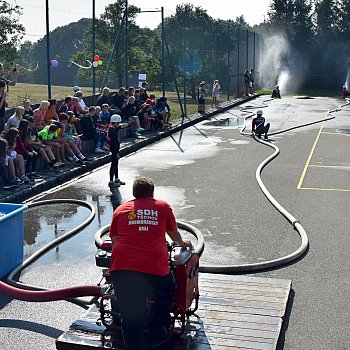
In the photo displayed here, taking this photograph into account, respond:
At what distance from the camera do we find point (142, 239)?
576 cm

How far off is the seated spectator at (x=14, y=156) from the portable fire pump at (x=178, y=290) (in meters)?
7.27

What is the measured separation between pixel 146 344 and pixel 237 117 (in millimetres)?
25856

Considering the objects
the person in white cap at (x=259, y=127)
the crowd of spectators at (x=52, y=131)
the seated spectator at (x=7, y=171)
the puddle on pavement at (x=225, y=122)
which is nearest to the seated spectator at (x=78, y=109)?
the crowd of spectators at (x=52, y=131)

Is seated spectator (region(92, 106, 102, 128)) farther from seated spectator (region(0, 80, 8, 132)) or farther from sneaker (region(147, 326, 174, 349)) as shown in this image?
sneaker (region(147, 326, 174, 349))

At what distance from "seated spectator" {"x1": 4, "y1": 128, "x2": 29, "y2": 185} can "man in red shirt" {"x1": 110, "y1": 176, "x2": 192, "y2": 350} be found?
8088mm

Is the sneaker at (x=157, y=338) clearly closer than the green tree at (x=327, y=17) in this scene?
Yes

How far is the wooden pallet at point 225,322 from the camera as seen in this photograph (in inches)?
246

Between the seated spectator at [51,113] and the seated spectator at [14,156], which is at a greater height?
the seated spectator at [51,113]

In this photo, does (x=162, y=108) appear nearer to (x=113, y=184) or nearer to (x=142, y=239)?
(x=113, y=184)

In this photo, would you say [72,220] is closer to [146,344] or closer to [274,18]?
[146,344]

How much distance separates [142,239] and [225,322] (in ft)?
5.38

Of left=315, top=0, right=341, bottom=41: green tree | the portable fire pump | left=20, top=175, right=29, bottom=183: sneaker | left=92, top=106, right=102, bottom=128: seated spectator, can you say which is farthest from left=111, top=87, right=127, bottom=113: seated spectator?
→ left=315, top=0, right=341, bottom=41: green tree

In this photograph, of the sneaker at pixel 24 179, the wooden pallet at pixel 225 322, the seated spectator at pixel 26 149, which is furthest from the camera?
the seated spectator at pixel 26 149

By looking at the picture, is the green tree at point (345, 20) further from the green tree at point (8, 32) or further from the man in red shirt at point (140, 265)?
the man in red shirt at point (140, 265)
